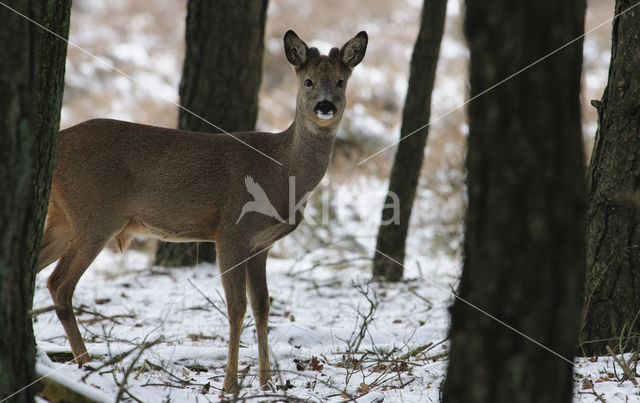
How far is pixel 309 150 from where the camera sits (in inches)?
221

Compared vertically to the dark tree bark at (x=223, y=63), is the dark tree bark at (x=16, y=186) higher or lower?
lower

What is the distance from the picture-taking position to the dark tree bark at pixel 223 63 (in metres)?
7.80

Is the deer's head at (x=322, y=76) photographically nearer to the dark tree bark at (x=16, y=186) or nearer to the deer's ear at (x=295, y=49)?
the deer's ear at (x=295, y=49)

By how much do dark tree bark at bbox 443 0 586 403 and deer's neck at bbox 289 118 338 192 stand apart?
325 cm

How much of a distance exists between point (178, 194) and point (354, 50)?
1928 mm

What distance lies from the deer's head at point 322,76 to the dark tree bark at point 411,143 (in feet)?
6.76

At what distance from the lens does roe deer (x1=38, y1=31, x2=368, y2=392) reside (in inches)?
200

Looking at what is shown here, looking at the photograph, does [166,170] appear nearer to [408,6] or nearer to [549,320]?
[549,320]

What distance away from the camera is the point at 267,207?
5176mm

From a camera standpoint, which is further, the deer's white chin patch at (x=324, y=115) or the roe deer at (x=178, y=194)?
the deer's white chin patch at (x=324, y=115)

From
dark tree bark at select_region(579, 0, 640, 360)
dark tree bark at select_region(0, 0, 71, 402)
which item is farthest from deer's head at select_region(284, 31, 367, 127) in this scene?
dark tree bark at select_region(0, 0, 71, 402)

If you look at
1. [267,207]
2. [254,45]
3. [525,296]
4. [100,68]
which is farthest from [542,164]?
[100,68]

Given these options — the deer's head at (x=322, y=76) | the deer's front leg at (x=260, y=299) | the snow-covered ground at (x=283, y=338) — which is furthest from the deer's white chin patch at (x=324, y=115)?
the snow-covered ground at (x=283, y=338)

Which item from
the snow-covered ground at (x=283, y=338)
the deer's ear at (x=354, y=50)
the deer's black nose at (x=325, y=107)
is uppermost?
the deer's ear at (x=354, y=50)
